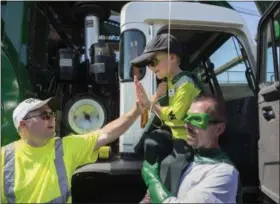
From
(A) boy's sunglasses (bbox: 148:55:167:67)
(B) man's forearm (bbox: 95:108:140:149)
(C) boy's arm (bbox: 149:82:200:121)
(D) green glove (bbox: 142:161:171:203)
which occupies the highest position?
(A) boy's sunglasses (bbox: 148:55:167:67)

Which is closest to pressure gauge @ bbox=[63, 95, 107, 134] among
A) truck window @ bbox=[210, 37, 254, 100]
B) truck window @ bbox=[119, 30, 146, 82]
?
truck window @ bbox=[119, 30, 146, 82]

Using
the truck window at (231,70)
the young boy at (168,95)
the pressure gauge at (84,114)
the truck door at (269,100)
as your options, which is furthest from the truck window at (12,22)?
the truck door at (269,100)

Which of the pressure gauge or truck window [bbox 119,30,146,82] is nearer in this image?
truck window [bbox 119,30,146,82]

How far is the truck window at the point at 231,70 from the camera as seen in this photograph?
11.8 ft

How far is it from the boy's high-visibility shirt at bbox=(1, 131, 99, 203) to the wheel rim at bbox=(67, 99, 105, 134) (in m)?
0.98

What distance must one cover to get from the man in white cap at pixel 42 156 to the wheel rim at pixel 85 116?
0.92 meters

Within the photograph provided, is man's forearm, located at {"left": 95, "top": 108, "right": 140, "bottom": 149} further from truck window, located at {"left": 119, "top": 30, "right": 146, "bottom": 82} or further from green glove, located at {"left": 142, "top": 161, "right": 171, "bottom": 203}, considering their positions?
truck window, located at {"left": 119, "top": 30, "right": 146, "bottom": 82}

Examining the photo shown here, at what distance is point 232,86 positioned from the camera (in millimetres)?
3873

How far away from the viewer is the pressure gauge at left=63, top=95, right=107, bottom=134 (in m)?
3.32

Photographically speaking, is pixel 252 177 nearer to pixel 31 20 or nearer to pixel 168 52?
pixel 168 52

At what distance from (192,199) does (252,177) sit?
1624mm

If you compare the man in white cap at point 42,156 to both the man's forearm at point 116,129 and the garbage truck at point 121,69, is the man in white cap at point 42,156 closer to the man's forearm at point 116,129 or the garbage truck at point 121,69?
the man's forearm at point 116,129

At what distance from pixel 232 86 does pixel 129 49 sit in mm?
1093

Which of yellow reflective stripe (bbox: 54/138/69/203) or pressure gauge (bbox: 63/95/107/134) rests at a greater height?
pressure gauge (bbox: 63/95/107/134)
